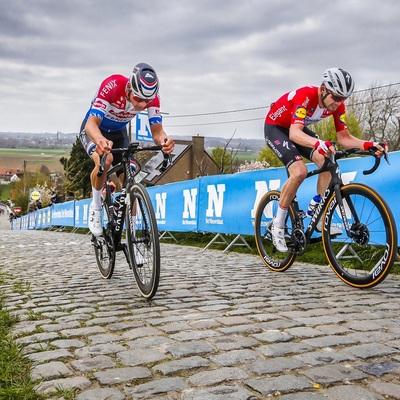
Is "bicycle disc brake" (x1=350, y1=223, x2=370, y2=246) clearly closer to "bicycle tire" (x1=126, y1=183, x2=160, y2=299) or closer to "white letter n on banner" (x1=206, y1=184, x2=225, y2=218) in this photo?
"bicycle tire" (x1=126, y1=183, x2=160, y2=299)

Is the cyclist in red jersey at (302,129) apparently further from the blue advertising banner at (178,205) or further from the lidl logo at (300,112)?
the blue advertising banner at (178,205)

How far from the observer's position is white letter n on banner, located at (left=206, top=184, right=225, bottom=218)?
394 inches

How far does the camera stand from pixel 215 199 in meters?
10.2

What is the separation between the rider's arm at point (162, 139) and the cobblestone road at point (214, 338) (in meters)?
1.43

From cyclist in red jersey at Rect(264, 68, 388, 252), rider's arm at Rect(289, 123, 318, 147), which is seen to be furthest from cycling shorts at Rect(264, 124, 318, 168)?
rider's arm at Rect(289, 123, 318, 147)

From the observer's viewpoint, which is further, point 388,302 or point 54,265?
point 54,265

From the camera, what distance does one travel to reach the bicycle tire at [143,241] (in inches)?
170

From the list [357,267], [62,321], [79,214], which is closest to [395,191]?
[357,267]

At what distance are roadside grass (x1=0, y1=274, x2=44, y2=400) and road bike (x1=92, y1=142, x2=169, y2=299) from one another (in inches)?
51.7

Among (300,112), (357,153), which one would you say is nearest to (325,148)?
(357,153)

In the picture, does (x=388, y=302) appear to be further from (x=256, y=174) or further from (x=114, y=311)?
(x=256, y=174)

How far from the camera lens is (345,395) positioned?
230 cm

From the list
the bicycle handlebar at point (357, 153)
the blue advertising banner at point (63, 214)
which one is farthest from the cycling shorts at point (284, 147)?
the blue advertising banner at point (63, 214)

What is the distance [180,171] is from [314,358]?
6405 cm
